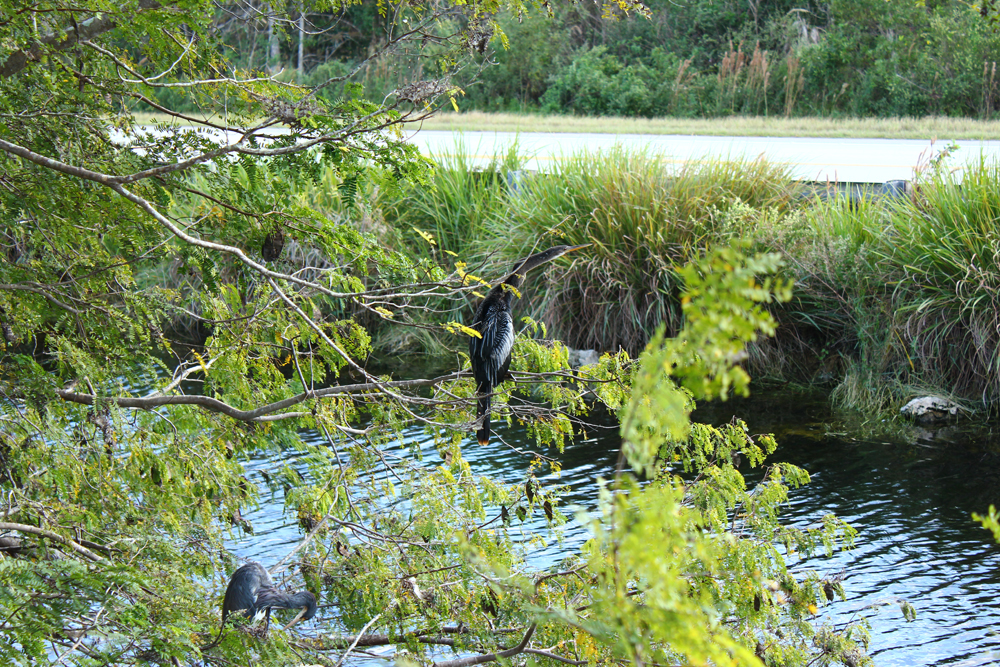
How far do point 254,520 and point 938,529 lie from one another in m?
4.43

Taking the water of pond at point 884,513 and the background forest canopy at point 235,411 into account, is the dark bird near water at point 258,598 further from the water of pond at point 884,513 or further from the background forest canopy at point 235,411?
the water of pond at point 884,513

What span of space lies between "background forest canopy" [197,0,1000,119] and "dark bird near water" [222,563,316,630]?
13136 mm

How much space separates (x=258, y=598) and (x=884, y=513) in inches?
174

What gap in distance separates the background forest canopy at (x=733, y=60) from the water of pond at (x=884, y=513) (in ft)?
32.5

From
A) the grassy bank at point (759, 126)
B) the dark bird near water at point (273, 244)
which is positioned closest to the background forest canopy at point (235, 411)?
the dark bird near water at point (273, 244)

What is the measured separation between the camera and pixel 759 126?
16.0 meters

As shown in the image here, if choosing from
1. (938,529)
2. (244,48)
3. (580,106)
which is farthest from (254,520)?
(244,48)

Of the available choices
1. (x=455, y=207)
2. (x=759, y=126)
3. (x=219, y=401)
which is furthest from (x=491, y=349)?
(x=759, y=126)

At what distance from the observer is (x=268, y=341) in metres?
4.16

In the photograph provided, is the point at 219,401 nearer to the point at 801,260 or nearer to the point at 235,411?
the point at 235,411

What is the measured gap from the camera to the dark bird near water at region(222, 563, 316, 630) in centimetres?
337

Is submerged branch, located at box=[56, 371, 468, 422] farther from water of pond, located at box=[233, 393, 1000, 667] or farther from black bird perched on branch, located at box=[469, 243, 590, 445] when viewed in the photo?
water of pond, located at box=[233, 393, 1000, 667]

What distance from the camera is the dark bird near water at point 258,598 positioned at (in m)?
3.37

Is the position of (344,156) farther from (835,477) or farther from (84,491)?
(835,477)
